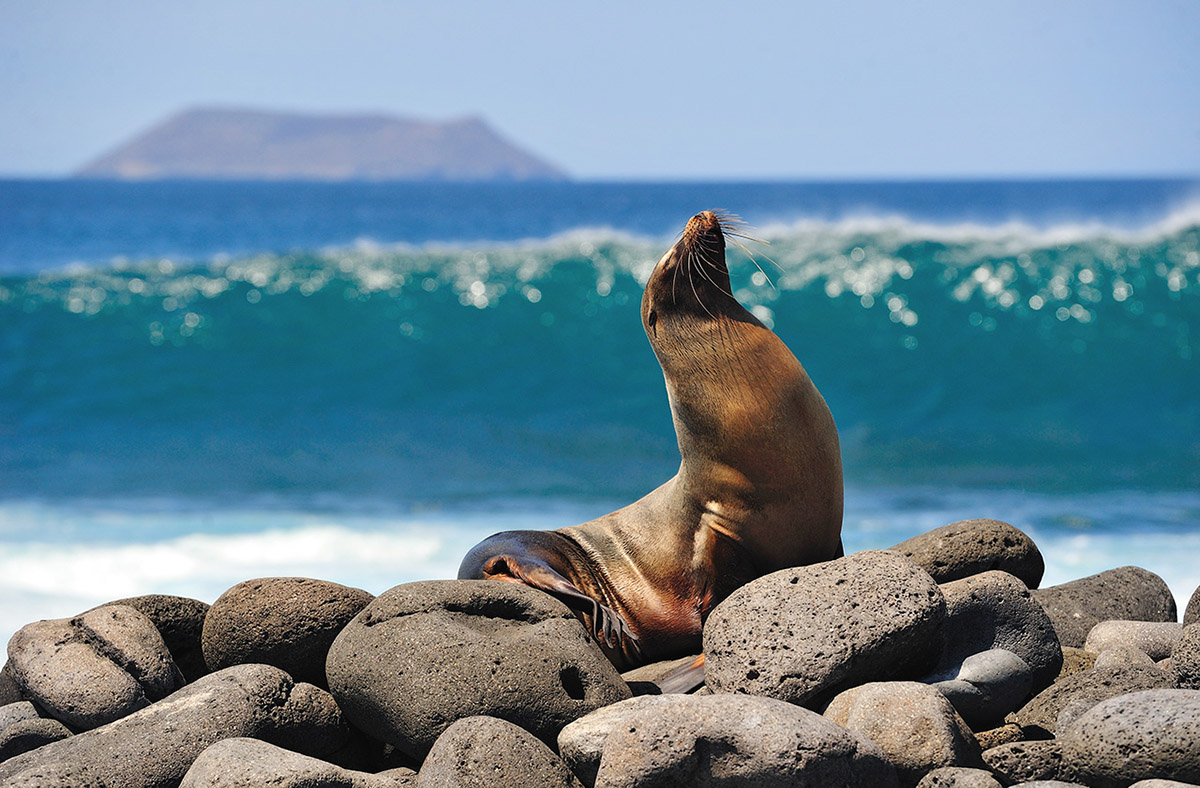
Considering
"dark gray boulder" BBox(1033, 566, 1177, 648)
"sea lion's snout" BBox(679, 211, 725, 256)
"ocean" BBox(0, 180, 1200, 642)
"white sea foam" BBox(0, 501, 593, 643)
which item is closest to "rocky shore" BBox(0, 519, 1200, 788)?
"dark gray boulder" BBox(1033, 566, 1177, 648)

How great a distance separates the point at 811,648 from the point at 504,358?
1265cm

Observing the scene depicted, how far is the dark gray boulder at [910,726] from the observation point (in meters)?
3.19

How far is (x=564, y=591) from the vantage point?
164 inches

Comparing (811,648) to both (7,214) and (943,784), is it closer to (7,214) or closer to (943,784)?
(943,784)

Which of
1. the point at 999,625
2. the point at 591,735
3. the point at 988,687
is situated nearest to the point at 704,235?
the point at 999,625

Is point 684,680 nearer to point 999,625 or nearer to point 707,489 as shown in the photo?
point 707,489

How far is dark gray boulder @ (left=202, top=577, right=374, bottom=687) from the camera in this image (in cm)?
392

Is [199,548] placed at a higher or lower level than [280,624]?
A: lower

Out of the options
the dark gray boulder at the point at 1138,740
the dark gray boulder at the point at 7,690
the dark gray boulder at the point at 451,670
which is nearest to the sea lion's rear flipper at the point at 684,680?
the dark gray boulder at the point at 451,670

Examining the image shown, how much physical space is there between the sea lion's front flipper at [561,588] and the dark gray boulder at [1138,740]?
1.54 m

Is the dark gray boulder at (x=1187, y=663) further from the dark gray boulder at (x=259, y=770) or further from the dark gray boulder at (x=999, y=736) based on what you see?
the dark gray boulder at (x=259, y=770)

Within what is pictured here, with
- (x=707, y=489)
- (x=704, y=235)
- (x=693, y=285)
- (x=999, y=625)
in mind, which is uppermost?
(x=704, y=235)

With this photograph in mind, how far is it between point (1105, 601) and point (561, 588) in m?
2.38

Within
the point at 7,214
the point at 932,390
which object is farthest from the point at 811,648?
the point at 7,214
